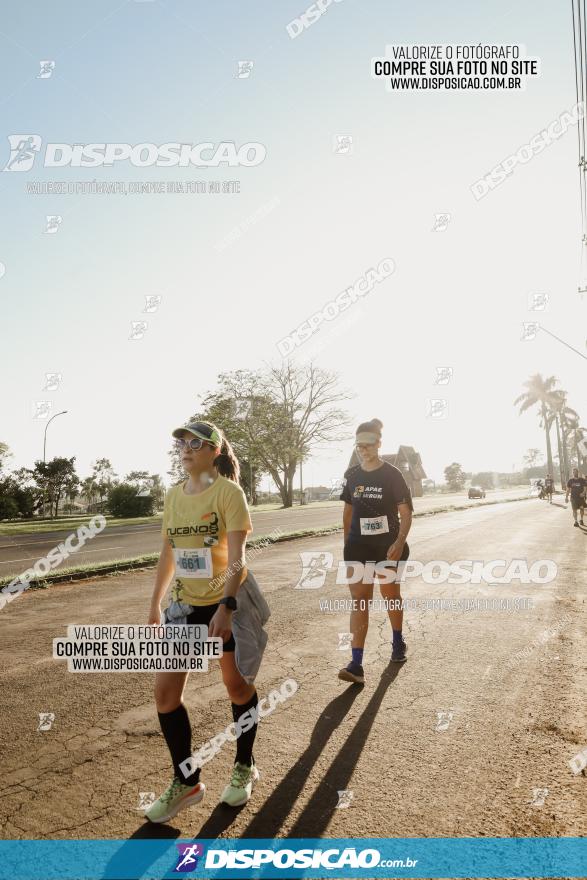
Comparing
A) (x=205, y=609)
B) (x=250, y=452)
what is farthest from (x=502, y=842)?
(x=250, y=452)

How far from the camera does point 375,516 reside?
500cm

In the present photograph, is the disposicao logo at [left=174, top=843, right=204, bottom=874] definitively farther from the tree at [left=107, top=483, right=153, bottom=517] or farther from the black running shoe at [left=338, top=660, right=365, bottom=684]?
the tree at [left=107, top=483, right=153, bottom=517]

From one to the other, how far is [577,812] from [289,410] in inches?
1999

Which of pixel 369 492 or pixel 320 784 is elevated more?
pixel 369 492

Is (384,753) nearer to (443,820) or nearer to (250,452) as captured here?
(443,820)

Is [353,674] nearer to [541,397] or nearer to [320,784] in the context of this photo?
[320,784]

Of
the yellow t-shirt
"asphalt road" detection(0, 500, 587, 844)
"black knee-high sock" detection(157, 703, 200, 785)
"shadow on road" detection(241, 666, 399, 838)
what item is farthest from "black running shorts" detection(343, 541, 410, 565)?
"black knee-high sock" detection(157, 703, 200, 785)

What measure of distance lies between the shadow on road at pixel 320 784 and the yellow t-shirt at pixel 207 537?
1.07 m

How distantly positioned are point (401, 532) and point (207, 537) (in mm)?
2463

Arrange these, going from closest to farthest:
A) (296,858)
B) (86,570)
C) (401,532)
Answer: (296,858), (401,532), (86,570)

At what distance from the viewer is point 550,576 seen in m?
9.18

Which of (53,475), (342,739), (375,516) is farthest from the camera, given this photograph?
(53,475)

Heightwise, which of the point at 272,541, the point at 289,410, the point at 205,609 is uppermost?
the point at 289,410

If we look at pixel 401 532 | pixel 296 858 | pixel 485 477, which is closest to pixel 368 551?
pixel 401 532
